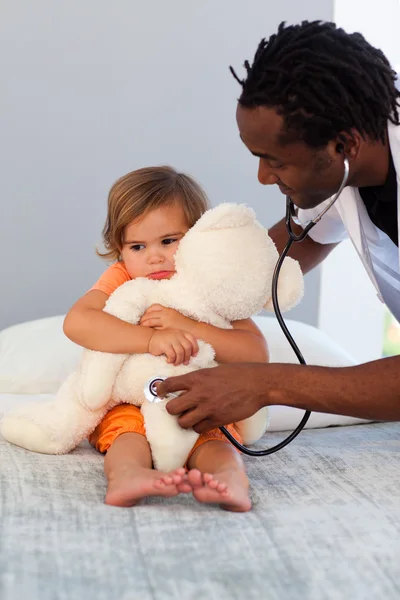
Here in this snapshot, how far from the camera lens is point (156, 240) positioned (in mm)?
1480

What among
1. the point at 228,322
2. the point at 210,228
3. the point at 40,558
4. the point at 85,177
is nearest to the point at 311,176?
the point at 210,228

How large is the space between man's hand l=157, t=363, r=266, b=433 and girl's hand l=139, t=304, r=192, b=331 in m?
0.13

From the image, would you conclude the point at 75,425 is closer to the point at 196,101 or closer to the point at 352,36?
the point at 352,36

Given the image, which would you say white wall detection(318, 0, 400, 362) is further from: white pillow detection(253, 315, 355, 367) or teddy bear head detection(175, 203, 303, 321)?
teddy bear head detection(175, 203, 303, 321)

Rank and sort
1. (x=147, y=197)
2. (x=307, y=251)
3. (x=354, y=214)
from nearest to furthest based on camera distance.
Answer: (x=147, y=197), (x=354, y=214), (x=307, y=251)

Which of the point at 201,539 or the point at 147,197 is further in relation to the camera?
the point at 147,197

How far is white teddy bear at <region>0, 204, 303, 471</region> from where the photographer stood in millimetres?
1365

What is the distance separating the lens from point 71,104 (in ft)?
8.36

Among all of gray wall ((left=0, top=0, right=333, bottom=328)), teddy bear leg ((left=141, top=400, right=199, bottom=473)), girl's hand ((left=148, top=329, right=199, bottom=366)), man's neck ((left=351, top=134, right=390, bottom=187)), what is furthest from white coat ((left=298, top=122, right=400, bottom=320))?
gray wall ((left=0, top=0, right=333, bottom=328))

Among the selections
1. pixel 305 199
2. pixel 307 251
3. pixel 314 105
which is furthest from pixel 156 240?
pixel 307 251

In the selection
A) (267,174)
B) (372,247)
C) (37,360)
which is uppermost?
(267,174)

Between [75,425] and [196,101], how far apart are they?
156cm

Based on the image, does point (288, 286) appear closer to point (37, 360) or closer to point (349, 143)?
point (349, 143)

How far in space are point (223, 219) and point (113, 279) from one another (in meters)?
0.26
